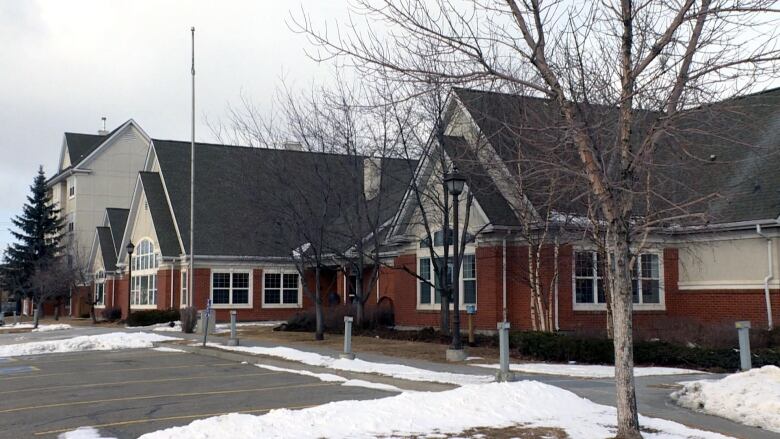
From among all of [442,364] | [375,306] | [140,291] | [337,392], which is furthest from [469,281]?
[140,291]

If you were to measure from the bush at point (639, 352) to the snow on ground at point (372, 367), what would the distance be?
11.1 ft

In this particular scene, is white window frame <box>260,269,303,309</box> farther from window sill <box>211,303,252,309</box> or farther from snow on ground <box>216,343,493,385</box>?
snow on ground <box>216,343,493,385</box>

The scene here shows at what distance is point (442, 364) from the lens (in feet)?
61.4

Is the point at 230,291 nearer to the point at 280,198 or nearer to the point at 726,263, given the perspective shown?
the point at 280,198

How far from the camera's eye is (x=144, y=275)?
4559cm

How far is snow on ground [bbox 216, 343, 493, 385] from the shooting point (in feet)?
51.9

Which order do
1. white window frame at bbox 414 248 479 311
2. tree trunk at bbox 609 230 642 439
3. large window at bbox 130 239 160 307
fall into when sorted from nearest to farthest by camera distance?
1. tree trunk at bbox 609 230 642 439
2. white window frame at bbox 414 248 479 311
3. large window at bbox 130 239 160 307

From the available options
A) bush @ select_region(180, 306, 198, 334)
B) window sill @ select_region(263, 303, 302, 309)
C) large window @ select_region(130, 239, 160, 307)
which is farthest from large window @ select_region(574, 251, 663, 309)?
large window @ select_region(130, 239, 160, 307)

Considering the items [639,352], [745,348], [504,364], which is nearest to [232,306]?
[639,352]

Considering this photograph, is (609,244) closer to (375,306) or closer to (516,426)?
(516,426)

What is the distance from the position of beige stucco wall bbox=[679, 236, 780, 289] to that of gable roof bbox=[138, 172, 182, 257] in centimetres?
2627

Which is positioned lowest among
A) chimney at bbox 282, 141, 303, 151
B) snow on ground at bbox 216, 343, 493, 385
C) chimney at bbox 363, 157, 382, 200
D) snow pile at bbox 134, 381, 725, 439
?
snow on ground at bbox 216, 343, 493, 385

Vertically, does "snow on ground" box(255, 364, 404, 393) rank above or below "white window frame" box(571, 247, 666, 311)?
below

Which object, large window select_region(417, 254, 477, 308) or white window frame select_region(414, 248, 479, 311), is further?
large window select_region(417, 254, 477, 308)
